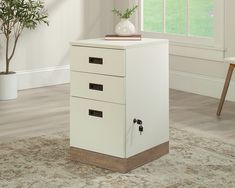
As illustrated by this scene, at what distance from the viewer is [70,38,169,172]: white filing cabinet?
2.89 meters

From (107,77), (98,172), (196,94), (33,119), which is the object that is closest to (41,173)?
(98,172)

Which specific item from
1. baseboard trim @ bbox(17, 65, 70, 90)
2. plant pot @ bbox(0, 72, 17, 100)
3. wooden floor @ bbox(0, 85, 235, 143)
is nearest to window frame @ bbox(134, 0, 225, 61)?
wooden floor @ bbox(0, 85, 235, 143)

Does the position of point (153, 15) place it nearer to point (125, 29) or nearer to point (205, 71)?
point (205, 71)

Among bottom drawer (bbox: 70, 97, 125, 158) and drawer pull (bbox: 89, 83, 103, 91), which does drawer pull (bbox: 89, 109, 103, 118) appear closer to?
bottom drawer (bbox: 70, 97, 125, 158)

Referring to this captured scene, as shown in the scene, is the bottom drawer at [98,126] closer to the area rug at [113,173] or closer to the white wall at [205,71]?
the area rug at [113,173]

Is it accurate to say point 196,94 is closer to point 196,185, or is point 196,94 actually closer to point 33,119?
point 33,119

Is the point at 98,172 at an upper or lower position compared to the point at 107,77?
lower

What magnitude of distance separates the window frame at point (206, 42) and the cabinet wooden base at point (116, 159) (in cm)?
197

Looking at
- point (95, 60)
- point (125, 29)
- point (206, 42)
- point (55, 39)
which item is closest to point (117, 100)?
point (95, 60)

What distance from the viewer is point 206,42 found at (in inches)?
199

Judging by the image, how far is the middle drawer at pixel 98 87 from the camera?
2.88 metres

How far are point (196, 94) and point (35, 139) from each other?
82.2 inches

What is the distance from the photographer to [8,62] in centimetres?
493

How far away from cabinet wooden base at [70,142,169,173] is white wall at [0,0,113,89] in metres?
2.40
